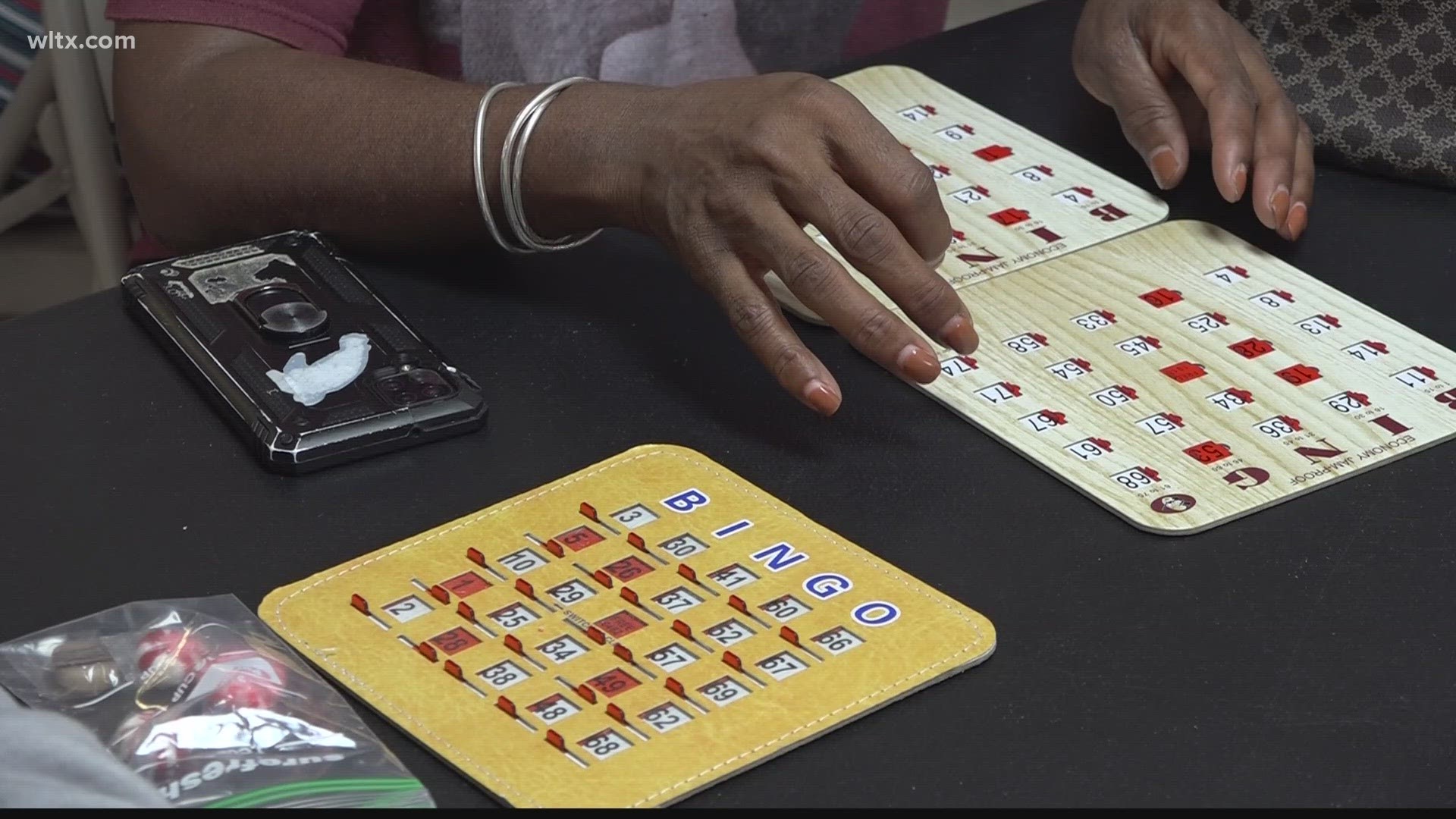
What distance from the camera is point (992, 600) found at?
72 centimetres

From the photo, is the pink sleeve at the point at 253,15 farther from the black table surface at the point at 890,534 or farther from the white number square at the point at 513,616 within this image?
the white number square at the point at 513,616

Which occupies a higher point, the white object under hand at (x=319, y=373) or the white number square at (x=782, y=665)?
the white object under hand at (x=319, y=373)

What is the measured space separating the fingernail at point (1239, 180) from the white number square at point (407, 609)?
0.58 meters

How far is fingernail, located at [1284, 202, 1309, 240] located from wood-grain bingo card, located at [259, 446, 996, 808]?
423mm

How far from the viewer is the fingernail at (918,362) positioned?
84 cm

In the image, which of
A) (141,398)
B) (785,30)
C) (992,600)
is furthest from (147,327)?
(785,30)

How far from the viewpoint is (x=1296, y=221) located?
1013mm

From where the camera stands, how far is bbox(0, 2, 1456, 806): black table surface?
64 cm

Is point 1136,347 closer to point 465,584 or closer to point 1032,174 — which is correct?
point 1032,174

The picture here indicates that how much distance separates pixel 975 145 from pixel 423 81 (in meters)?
0.36

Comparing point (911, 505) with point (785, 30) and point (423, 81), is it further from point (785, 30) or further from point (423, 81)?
point (785, 30)

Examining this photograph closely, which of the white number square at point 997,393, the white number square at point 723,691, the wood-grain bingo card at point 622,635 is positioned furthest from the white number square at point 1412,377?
the white number square at point 723,691

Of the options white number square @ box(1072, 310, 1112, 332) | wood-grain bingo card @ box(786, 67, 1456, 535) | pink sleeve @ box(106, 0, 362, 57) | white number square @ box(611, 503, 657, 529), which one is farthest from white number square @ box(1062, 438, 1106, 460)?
pink sleeve @ box(106, 0, 362, 57)

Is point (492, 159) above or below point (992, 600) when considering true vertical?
above
